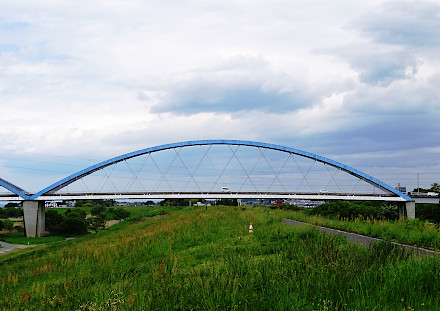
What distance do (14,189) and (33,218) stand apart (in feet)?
24.7

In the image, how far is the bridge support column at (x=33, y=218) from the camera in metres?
81.4

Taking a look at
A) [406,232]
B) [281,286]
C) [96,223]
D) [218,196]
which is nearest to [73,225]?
[96,223]

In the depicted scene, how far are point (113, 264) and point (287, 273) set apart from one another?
9.08m

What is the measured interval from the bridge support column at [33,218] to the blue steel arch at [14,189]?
1.53 meters

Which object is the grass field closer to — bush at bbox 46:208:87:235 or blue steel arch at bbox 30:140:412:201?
blue steel arch at bbox 30:140:412:201

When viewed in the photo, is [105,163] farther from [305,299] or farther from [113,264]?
[305,299]

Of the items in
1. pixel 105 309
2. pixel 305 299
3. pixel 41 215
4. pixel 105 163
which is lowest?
pixel 41 215

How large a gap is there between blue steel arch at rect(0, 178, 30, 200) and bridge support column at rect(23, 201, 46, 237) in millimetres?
1532

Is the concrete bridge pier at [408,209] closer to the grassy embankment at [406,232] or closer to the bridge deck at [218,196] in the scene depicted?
the bridge deck at [218,196]

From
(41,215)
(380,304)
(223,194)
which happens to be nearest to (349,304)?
(380,304)

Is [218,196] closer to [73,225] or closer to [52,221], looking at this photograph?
[73,225]

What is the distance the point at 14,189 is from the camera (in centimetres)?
8231

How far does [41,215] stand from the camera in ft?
276

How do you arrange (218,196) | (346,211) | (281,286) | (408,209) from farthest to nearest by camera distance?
(408,209)
(218,196)
(346,211)
(281,286)
